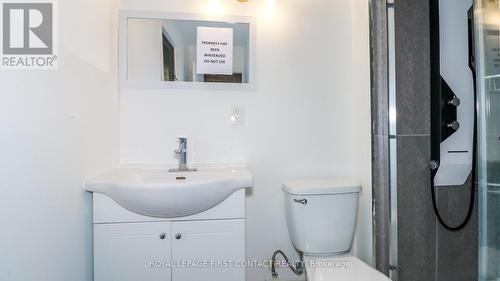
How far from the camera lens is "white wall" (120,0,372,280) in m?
1.47

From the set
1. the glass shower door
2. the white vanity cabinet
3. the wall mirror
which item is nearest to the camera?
the glass shower door

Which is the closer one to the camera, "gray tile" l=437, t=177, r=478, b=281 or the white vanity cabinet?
the white vanity cabinet

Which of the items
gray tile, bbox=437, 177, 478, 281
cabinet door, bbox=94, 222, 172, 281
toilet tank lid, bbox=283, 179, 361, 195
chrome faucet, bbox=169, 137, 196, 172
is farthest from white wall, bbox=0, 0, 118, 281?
gray tile, bbox=437, 177, 478, 281

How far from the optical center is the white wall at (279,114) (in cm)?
147

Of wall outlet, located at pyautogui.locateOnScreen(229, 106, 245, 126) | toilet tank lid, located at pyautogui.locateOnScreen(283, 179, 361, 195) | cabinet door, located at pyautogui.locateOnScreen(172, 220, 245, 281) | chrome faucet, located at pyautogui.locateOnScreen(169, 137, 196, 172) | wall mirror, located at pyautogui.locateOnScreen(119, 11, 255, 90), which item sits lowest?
cabinet door, located at pyautogui.locateOnScreen(172, 220, 245, 281)

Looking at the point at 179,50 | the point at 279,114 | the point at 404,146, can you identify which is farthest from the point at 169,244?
the point at 404,146

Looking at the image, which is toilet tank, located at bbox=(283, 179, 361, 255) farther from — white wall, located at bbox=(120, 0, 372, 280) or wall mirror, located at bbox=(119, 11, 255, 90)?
wall mirror, located at bbox=(119, 11, 255, 90)

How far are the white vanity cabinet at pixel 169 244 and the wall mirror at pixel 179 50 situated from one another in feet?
Answer: 2.30

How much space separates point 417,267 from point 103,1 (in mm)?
2165

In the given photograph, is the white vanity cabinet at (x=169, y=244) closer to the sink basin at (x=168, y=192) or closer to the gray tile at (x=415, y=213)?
the sink basin at (x=168, y=192)

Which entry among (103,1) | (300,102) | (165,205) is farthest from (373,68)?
(103,1)

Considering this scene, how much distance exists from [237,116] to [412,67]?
0.99 meters

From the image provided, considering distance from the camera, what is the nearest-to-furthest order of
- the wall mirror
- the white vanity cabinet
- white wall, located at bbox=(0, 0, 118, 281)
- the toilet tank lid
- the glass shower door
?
white wall, located at bbox=(0, 0, 118, 281), the glass shower door, the white vanity cabinet, the toilet tank lid, the wall mirror

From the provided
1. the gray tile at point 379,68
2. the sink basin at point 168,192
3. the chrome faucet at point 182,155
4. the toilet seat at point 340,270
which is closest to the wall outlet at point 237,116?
the chrome faucet at point 182,155
